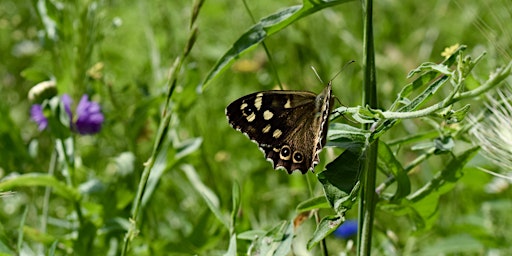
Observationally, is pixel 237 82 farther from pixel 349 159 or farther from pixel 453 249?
pixel 349 159

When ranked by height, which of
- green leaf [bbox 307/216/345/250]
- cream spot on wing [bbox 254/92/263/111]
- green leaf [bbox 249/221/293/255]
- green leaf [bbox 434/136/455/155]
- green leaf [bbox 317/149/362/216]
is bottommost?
green leaf [bbox 434/136/455/155]

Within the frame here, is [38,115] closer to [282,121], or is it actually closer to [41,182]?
[41,182]

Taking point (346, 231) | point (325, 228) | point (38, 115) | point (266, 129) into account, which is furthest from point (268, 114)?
point (346, 231)

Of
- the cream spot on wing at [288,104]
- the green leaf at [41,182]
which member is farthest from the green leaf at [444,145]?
the green leaf at [41,182]

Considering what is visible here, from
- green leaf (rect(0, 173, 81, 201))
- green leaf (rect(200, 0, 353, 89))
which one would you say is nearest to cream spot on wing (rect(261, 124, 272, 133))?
green leaf (rect(200, 0, 353, 89))

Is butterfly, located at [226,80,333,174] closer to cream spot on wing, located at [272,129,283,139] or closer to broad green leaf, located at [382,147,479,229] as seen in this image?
cream spot on wing, located at [272,129,283,139]

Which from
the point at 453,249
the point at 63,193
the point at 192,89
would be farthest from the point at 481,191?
the point at 63,193
